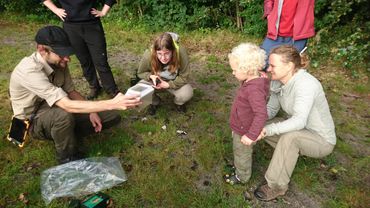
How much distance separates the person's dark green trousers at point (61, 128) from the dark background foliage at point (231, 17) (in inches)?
159

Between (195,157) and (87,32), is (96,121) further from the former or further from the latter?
(87,32)

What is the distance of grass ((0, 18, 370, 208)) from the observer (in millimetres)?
3223

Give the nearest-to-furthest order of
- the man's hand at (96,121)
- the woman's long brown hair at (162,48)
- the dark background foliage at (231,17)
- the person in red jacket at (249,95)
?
the person in red jacket at (249,95), the man's hand at (96,121), the woman's long brown hair at (162,48), the dark background foliage at (231,17)

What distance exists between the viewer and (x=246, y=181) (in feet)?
11.1

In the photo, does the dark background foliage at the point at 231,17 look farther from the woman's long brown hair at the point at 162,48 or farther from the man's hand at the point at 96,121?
the man's hand at the point at 96,121

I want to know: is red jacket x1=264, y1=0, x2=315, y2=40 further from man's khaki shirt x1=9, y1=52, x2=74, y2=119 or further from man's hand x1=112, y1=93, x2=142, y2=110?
man's khaki shirt x1=9, y1=52, x2=74, y2=119

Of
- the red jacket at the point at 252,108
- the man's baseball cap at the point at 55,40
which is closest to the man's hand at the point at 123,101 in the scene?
the man's baseball cap at the point at 55,40

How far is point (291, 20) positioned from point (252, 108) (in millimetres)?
2022

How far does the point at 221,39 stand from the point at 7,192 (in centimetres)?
544

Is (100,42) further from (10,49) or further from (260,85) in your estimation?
(10,49)

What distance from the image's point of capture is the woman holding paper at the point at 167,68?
13.1 ft

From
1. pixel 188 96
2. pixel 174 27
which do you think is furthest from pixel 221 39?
pixel 188 96

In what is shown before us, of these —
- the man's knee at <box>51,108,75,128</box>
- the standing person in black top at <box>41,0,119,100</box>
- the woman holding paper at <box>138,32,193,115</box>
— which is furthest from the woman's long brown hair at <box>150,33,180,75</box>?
the man's knee at <box>51,108,75,128</box>

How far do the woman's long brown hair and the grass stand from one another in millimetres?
723
